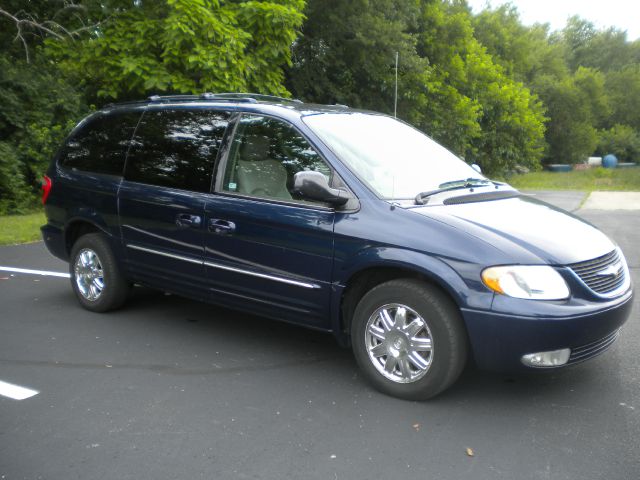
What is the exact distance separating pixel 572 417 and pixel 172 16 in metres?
10.4

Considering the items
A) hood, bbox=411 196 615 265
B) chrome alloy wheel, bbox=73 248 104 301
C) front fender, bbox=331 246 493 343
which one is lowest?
chrome alloy wheel, bbox=73 248 104 301

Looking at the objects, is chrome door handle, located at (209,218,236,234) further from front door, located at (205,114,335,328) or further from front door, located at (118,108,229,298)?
front door, located at (118,108,229,298)

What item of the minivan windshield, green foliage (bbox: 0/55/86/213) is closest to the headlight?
the minivan windshield

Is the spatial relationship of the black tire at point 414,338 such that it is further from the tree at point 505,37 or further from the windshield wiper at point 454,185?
the tree at point 505,37

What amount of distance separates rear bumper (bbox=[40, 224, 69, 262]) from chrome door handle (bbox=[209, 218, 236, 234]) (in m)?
2.04

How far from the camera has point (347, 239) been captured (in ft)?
13.1

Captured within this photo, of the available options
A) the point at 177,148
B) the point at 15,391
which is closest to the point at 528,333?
the point at 177,148

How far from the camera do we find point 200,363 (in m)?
4.53

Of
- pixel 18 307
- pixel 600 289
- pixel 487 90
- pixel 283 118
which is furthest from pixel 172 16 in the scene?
pixel 487 90

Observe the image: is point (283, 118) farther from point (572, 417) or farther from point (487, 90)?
point (487, 90)

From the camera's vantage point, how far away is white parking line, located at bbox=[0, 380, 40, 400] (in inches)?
155

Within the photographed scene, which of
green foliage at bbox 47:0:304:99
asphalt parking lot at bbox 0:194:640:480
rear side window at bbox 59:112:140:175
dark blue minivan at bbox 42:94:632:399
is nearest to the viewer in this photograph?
asphalt parking lot at bbox 0:194:640:480

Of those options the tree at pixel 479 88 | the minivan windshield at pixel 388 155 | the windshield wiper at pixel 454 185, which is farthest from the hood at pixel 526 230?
the tree at pixel 479 88

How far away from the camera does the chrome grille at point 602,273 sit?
12.0 feet
